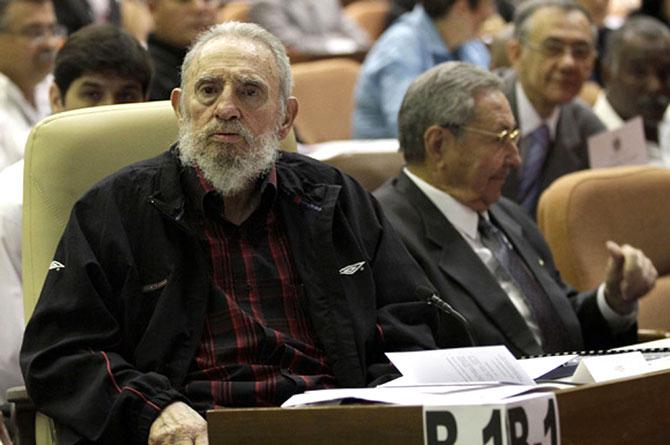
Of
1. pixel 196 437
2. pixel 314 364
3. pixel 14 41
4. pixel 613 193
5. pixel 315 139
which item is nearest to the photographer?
pixel 196 437

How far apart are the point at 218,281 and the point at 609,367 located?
0.85 meters

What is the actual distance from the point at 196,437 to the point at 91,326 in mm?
348

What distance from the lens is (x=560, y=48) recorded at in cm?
564

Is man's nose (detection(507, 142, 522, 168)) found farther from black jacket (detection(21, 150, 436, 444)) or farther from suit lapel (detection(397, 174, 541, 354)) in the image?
black jacket (detection(21, 150, 436, 444))

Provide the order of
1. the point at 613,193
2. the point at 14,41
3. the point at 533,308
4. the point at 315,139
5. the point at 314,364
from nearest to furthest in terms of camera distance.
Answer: the point at 314,364 < the point at 533,308 < the point at 613,193 < the point at 14,41 < the point at 315,139

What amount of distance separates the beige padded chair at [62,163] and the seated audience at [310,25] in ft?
14.4

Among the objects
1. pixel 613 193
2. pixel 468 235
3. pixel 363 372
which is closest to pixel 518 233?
pixel 468 235

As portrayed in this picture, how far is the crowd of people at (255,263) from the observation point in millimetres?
2844

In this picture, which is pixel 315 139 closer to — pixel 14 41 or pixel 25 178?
pixel 14 41

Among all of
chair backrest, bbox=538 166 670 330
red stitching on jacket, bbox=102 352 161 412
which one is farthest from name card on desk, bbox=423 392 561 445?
Result: chair backrest, bbox=538 166 670 330

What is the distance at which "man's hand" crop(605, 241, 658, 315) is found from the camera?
155 inches

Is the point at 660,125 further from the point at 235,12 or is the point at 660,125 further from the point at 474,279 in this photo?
the point at 235,12

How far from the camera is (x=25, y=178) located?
3.15 meters

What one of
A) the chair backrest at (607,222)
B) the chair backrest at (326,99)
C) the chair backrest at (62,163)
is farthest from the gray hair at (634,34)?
the chair backrest at (62,163)
